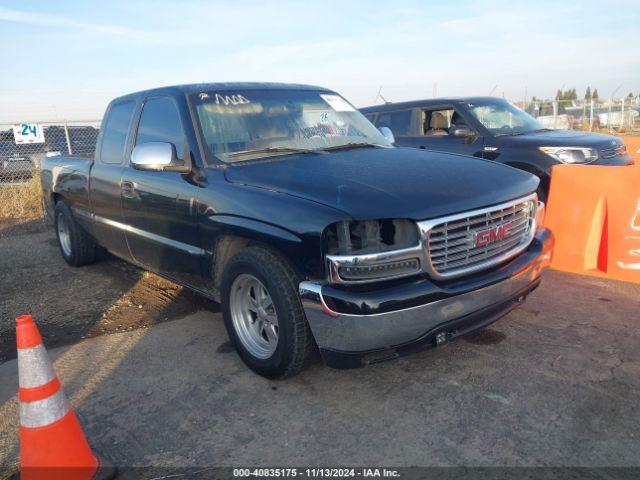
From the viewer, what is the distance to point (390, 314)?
8.48 feet

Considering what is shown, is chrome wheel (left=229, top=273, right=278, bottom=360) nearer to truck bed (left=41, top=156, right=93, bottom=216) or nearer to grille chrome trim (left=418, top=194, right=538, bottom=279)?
grille chrome trim (left=418, top=194, right=538, bottom=279)

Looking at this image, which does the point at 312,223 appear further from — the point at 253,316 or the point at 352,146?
the point at 352,146

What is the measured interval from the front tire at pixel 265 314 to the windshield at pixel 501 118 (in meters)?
5.17

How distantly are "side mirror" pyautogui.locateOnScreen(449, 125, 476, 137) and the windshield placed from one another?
213mm

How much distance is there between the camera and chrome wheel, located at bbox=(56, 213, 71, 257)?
604 cm

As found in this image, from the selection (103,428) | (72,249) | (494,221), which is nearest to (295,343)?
(103,428)

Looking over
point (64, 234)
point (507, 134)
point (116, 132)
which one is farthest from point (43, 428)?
point (507, 134)

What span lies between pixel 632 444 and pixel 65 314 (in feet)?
14.2

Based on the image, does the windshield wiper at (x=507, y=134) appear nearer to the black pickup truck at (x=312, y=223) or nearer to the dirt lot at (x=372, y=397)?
the dirt lot at (x=372, y=397)

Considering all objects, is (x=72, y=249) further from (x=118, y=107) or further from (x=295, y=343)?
(x=295, y=343)

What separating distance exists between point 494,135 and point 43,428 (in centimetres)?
643

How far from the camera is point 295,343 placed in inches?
114

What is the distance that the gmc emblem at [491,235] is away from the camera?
294 centimetres

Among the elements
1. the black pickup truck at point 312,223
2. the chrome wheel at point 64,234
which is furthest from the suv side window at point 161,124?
the chrome wheel at point 64,234
